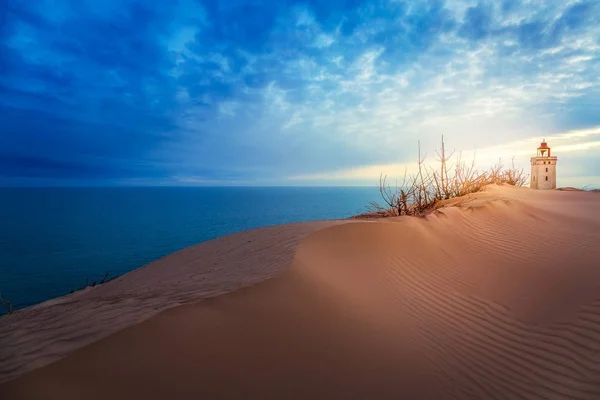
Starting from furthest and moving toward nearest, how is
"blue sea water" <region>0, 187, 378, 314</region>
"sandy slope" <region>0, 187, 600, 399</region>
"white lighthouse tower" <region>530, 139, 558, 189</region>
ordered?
"white lighthouse tower" <region>530, 139, 558, 189</region>
"blue sea water" <region>0, 187, 378, 314</region>
"sandy slope" <region>0, 187, 600, 399</region>

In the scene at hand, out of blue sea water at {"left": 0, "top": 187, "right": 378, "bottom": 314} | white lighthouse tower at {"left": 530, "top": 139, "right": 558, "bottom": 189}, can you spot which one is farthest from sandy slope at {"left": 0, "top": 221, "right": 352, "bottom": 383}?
white lighthouse tower at {"left": 530, "top": 139, "right": 558, "bottom": 189}

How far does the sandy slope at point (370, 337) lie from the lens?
1.84m

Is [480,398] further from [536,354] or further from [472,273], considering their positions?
[472,273]

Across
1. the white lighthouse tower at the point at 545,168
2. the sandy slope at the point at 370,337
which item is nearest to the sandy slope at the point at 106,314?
the sandy slope at the point at 370,337

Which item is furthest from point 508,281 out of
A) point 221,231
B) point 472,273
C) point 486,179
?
point 221,231

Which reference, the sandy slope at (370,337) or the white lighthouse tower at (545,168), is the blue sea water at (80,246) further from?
the white lighthouse tower at (545,168)

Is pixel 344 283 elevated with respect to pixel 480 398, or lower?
elevated

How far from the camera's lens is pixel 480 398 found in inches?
82.9

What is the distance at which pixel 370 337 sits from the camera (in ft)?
8.36

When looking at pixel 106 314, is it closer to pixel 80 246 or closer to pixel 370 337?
pixel 370 337

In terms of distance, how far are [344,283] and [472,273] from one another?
1950 mm

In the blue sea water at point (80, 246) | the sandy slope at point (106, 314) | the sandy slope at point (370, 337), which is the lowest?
the blue sea water at point (80, 246)

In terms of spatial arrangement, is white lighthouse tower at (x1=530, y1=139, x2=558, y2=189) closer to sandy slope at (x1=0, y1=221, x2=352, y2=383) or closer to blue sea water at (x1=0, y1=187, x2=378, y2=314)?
blue sea water at (x1=0, y1=187, x2=378, y2=314)

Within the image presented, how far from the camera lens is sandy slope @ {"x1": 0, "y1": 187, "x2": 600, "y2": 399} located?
6.02ft
